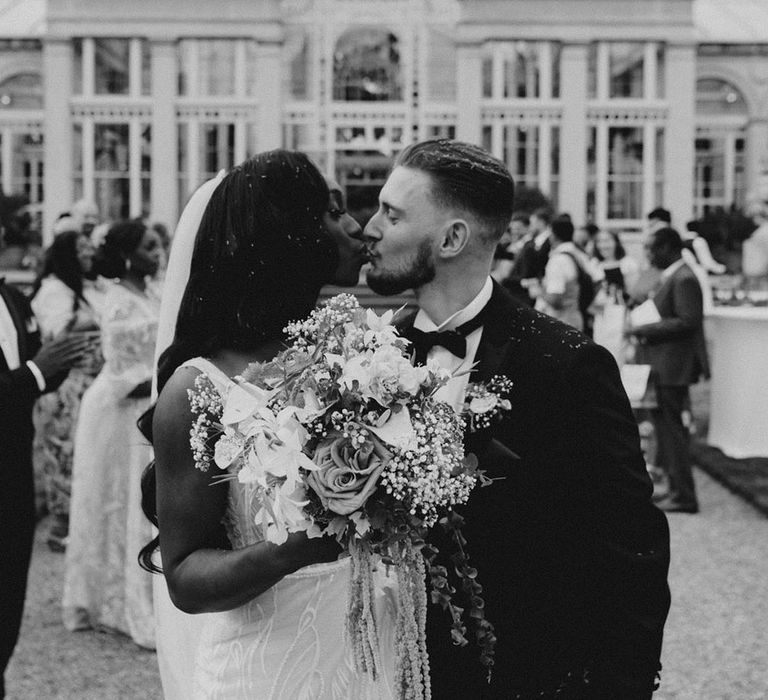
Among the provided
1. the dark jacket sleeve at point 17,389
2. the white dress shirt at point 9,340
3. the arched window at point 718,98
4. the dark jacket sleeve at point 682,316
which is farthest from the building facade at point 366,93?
the dark jacket sleeve at point 17,389

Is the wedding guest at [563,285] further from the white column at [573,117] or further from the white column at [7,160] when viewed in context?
the white column at [7,160]

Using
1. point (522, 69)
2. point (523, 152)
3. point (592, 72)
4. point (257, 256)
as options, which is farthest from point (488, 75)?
point (257, 256)

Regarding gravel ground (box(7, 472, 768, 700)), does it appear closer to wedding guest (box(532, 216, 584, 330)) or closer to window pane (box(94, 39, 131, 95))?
wedding guest (box(532, 216, 584, 330))

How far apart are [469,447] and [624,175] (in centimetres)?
2371

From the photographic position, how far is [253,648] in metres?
2.18

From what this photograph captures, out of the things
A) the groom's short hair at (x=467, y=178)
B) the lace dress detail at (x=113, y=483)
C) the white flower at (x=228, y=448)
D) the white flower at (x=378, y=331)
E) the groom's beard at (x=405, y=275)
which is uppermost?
the groom's short hair at (x=467, y=178)

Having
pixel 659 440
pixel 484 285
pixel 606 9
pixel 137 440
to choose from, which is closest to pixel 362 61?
pixel 606 9

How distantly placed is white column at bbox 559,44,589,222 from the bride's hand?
23.3m

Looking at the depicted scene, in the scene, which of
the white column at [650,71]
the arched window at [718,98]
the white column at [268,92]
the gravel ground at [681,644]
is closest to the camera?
the gravel ground at [681,644]

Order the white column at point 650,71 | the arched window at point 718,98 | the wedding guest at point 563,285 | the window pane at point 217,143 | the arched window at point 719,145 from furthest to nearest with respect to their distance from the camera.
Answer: the arched window at point 718,98, the arched window at point 719,145, the white column at point 650,71, the window pane at point 217,143, the wedding guest at point 563,285

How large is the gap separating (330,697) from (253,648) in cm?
18

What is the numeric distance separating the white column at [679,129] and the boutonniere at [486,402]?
2357 centimetres

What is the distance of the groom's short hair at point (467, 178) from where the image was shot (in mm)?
2439

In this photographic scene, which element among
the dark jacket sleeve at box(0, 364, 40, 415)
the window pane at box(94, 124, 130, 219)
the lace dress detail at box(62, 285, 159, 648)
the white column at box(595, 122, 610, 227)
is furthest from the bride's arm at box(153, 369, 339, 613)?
the window pane at box(94, 124, 130, 219)
